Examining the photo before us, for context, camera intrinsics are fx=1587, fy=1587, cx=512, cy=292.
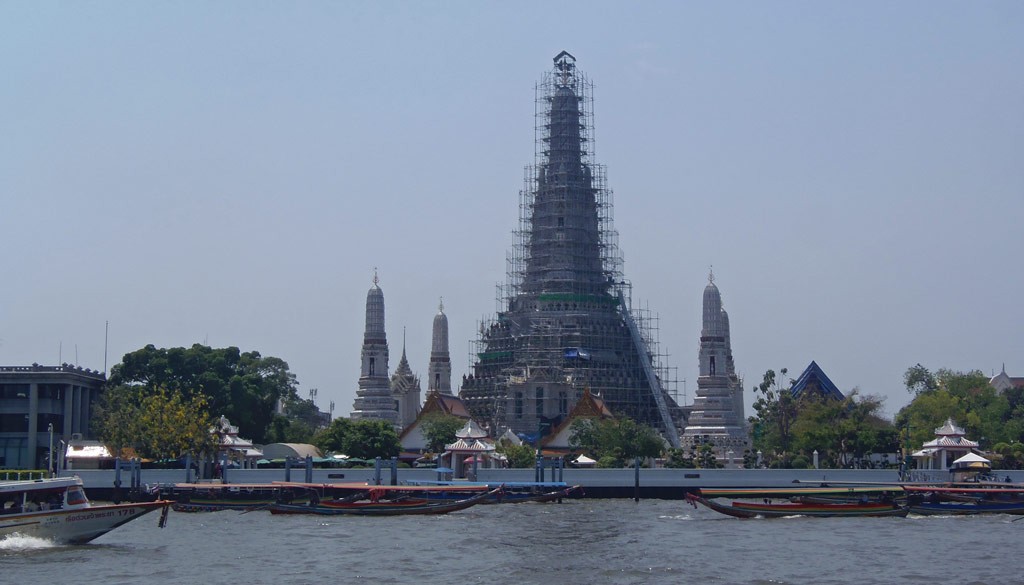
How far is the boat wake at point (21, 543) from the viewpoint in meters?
48.5

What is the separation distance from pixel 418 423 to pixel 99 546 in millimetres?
53332

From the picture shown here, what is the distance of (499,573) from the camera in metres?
43.3

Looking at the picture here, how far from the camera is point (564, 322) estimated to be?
11256 centimetres

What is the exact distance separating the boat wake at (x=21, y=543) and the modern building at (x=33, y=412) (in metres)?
40.6

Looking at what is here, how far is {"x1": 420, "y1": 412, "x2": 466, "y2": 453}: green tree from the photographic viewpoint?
97.2 m

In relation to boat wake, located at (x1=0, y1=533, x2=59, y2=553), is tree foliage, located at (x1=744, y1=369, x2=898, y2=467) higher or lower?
higher

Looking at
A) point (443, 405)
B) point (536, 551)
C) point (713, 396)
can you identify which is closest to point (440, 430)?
point (443, 405)

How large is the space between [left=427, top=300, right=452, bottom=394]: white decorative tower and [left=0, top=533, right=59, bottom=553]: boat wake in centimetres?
6692

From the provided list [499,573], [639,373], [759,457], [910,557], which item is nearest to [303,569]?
[499,573]

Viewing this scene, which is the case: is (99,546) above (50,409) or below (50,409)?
below

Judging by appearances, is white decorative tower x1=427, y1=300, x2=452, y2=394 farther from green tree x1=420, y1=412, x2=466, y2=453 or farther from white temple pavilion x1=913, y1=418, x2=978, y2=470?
white temple pavilion x1=913, y1=418, x2=978, y2=470

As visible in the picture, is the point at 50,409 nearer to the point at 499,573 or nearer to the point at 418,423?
the point at 418,423

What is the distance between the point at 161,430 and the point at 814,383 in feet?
174

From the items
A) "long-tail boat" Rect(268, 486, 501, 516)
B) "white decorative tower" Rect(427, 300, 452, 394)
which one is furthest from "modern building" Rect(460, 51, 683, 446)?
"long-tail boat" Rect(268, 486, 501, 516)
